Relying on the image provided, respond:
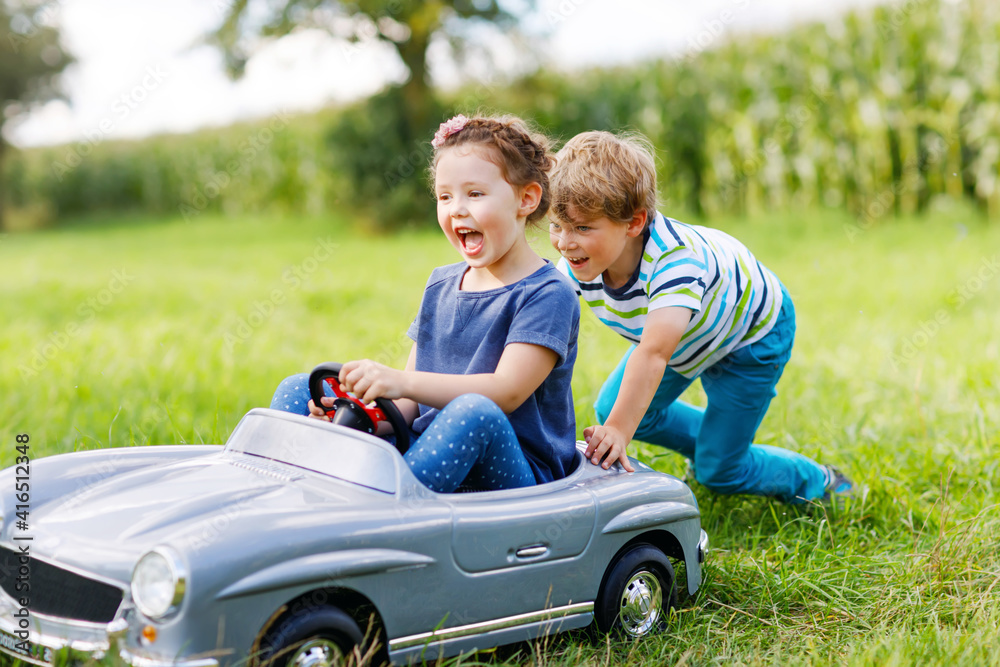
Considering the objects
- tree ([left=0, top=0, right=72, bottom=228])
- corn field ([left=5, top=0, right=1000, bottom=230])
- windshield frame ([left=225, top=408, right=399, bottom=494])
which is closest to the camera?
windshield frame ([left=225, top=408, right=399, bottom=494])

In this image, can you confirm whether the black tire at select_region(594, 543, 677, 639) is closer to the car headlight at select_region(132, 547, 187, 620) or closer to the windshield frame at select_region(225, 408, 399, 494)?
the windshield frame at select_region(225, 408, 399, 494)

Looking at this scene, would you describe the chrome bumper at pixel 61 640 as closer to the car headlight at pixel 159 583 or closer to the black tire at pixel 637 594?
the car headlight at pixel 159 583

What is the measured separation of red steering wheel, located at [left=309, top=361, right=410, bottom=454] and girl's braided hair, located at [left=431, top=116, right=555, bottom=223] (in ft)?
2.43

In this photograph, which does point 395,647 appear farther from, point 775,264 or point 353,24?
point 353,24

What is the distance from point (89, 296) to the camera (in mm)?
8070

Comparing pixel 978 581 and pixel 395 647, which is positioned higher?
pixel 395 647

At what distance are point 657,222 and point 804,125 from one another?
9.20 meters

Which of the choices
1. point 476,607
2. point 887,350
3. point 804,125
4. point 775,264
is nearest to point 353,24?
point 804,125

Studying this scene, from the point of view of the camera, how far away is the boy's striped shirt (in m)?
2.91

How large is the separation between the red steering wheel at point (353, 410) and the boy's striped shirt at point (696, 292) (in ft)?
3.05

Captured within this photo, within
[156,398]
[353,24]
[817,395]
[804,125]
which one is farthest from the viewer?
[353,24]

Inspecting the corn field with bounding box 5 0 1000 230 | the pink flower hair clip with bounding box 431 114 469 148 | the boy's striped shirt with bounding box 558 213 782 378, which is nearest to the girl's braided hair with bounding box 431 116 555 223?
the pink flower hair clip with bounding box 431 114 469 148

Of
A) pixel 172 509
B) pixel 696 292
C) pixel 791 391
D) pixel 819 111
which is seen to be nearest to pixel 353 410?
pixel 172 509

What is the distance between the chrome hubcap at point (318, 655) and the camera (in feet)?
6.51
